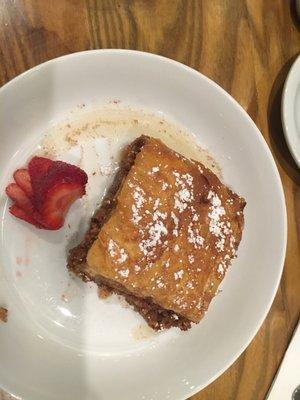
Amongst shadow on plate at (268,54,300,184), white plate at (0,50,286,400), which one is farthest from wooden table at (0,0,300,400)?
white plate at (0,50,286,400)

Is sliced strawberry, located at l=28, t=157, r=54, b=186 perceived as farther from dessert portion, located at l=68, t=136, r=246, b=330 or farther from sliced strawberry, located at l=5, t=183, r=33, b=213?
dessert portion, located at l=68, t=136, r=246, b=330

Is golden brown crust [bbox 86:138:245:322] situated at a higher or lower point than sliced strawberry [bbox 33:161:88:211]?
lower

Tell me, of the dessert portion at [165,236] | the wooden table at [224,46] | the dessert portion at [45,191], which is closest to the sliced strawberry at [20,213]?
the dessert portion at [45,191]

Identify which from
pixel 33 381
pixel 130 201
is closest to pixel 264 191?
pixel 130 201

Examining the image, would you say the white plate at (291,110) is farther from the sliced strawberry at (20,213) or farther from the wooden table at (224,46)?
the sliced strawberry at (20,213)

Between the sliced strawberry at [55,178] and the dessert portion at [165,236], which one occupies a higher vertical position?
the sliced strawberry at [55,178]

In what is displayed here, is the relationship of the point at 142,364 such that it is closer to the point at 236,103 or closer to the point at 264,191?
the point at 264,191
